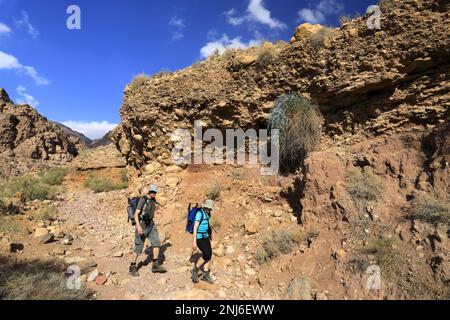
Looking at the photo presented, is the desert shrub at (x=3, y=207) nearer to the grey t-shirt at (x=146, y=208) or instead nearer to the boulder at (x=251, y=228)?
the grey t-shirt at (x=146, y=208)

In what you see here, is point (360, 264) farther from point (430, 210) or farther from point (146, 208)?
point (146, 208)

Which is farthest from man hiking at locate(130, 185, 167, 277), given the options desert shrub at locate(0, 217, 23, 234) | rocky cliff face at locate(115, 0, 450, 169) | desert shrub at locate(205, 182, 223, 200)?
rocky cliff face at locate(115, 0, 450, 169)

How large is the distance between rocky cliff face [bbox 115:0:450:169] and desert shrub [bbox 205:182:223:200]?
78.7 inches

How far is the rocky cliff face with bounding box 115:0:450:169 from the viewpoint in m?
5.84

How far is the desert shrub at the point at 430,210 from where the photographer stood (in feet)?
13.4

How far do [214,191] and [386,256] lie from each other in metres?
4.31

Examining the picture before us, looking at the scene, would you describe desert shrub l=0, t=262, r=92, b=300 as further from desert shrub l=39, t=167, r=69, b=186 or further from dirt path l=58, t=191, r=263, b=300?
desert shrub l=39, t=167, r=69, b=186

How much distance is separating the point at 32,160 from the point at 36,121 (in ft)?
14.0

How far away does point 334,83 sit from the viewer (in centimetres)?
690

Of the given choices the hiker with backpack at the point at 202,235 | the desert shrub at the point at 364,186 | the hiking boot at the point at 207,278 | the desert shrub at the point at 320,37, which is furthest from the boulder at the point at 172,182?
the desert shrub at the point at 320,37

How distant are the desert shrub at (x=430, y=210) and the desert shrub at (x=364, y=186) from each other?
58 centimetres

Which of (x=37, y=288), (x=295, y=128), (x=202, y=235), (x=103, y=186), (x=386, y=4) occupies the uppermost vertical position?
(x=386, y=4)

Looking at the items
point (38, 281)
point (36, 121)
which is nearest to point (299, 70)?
point (38, 281)

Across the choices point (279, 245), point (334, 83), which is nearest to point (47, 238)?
point (279, 245)
